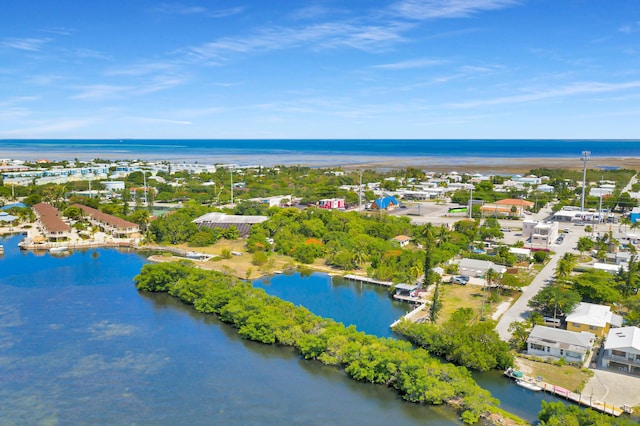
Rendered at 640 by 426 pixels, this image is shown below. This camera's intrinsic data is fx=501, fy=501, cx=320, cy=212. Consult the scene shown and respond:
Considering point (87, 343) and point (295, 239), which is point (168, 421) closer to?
point (87, 343)

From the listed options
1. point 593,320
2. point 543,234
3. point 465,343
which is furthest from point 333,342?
point 543,234

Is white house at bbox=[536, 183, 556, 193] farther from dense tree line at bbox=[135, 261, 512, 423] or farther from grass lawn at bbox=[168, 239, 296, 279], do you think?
dense tree line at bbox=[135, 261, 512, 423]

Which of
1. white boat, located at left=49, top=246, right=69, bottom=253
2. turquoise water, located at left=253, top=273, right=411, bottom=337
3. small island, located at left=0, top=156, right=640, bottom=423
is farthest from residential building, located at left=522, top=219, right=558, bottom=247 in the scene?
white boat, located at left=49, top=246, right=69, bottom=253

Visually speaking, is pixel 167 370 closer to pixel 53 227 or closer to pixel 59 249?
pixel 59 249

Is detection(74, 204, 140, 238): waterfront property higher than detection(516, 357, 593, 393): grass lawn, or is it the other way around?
detection(74, 204, 140, 238): waterfront property

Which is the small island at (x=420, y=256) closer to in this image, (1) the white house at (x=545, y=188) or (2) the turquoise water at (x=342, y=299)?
(1) the white house at (x=545, y=188)

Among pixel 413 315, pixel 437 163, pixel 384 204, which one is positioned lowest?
pixel 413 315

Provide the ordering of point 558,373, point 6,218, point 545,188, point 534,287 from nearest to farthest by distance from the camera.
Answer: point 558,373, point 534,287, point 6,218, point 545,188
